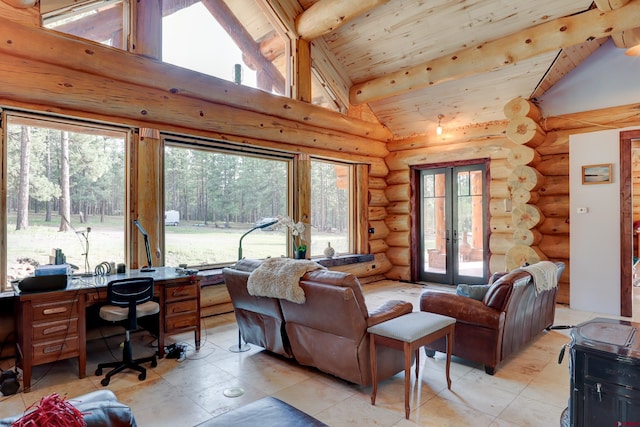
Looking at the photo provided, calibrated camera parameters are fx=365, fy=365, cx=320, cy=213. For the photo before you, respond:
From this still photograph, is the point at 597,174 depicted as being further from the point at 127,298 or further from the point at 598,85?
the point at 127,298

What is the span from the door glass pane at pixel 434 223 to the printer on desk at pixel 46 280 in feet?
20.1

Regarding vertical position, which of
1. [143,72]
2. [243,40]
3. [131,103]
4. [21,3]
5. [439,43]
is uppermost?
[243,40]

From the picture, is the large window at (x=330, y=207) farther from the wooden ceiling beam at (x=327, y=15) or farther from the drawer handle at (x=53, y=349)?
the drawer handle at (x=53, y=349)

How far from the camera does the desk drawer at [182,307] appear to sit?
3.73m

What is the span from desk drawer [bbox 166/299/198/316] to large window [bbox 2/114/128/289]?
1.20 m

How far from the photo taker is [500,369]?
132 inches

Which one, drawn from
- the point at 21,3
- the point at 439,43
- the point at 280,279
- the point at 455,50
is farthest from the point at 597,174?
the point at 21,3

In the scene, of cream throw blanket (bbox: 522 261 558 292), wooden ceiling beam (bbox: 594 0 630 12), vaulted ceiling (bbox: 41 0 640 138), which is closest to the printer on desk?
vaulted ceiling (bbox: 41 0 640 138)

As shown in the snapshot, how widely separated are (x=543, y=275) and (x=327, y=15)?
454 cm

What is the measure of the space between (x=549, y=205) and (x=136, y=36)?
6381mm

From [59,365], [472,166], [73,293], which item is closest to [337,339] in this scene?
[73,293]

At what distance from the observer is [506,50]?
5000mm

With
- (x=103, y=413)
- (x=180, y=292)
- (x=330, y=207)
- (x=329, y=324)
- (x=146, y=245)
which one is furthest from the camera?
(x=330, y=207)

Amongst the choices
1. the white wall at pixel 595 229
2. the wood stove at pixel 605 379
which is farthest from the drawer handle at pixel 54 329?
the white wall at pixel 595 229
